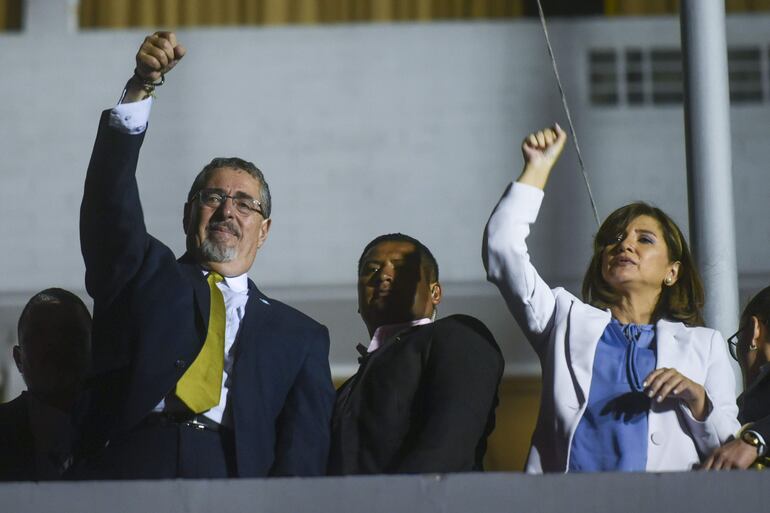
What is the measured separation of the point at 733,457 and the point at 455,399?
527 mm

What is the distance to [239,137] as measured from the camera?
25.6 feet

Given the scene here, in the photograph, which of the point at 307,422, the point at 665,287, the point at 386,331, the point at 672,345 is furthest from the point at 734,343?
the point at 307,422

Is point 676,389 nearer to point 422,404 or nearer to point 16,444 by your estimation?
point 422,404

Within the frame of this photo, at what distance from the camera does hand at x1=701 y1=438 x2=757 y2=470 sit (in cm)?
267

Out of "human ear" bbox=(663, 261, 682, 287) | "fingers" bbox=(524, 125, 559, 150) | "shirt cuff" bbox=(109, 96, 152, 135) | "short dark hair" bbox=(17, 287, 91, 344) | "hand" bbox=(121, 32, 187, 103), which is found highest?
"hand" bbox=(121, 32, 187, 103)

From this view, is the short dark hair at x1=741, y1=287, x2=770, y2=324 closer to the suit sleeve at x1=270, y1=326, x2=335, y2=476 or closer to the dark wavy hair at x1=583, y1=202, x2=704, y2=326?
the dark wavy hair at x1=583, y1=202, x2=704, y2=326

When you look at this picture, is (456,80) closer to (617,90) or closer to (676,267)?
(617,90)

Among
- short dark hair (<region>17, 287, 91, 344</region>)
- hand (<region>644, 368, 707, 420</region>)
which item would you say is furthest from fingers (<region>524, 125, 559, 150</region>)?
short dark hair (<region>17, 287, 91, 344</region>)

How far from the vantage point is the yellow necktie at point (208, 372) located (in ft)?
8.89

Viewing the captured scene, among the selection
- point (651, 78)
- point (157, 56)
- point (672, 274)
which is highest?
A: point (651, 78)

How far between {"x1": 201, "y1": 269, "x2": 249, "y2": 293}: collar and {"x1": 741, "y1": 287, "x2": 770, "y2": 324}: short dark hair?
119cm

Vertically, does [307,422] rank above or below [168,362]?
below

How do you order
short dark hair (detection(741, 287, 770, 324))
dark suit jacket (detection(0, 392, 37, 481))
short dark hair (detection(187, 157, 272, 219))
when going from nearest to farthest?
1. short dark hair (detection(187, 157, 272, 219))
2. dark suit jacket (detection(0, 392, 37, 481))
3. short dark hair (detection(741, 287, 770, 324))

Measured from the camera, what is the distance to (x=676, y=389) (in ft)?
8.82
